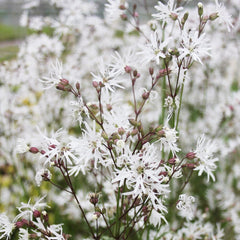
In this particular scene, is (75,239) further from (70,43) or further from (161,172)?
(70,43)

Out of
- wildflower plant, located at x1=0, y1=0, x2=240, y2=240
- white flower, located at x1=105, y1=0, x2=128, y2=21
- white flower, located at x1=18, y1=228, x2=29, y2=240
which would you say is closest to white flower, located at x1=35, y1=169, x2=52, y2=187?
wildflower plant, located at x1=0, y1=0, x2=240, y2=240

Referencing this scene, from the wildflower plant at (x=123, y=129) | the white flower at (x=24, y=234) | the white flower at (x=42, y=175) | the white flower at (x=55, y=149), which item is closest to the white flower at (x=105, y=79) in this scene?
the wildflower plant at (x=123, y=129)

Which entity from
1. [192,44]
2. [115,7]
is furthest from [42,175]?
[115,7]

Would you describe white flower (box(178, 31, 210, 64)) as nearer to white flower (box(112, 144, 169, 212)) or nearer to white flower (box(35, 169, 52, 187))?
white flower (box(112, 144, 169, 212))

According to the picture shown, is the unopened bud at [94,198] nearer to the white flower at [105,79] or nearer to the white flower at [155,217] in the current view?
the white flower at [155,217]

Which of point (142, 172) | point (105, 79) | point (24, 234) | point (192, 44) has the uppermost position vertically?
point (192, 44)

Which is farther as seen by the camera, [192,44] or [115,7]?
[115,7]

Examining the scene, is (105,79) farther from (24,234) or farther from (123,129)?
(24,234)

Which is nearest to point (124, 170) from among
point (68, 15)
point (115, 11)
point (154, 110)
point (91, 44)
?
point (115, 11)
